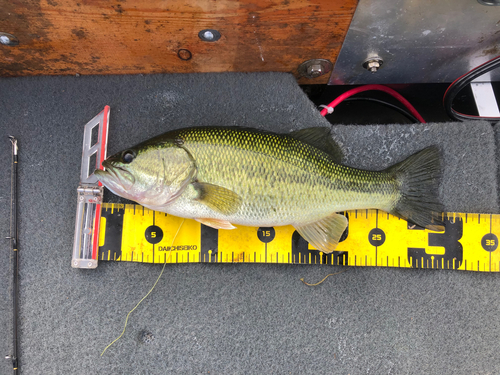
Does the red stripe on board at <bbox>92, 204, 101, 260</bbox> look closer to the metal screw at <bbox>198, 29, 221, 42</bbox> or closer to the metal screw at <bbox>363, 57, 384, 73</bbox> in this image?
the metal screw at <bbox>198, 29, 221, 42</bbox>

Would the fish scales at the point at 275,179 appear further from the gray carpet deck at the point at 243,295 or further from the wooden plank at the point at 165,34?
the wooden plank at the point at 165,34

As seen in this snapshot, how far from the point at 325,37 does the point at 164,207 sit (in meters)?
1.14

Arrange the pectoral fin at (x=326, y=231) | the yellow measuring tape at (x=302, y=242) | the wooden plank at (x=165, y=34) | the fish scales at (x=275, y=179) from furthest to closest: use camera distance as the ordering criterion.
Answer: the yellow measuring tape at (x=302, y=242)
the pectoral fin at (x=326, y=231)
the fish scales at (x=275, y=179)
the wooden plank at (x=165, y=34)

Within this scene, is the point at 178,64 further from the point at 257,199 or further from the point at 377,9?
the point at 377,9

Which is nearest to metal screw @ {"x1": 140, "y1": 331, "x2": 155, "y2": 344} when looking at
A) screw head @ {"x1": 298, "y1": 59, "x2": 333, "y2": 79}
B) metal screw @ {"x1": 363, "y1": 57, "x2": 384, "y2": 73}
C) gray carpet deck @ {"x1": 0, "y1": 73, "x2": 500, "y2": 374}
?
gray carpet deck @ {"x1": 0, "y1": 73, "x2": 500, "y2": 374}

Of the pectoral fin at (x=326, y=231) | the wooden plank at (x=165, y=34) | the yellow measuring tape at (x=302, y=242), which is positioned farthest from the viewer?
the yellow measuring tape at (x=302, y=242)

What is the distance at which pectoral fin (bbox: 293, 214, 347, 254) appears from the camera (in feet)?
5.09

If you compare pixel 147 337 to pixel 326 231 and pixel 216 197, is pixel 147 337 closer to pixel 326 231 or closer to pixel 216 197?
pixel 216 197

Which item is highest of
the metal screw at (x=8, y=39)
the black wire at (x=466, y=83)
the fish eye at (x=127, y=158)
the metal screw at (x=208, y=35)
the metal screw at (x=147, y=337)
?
the metal screw at (x=208, y=35)

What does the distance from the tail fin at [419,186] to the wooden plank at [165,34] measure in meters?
0.70

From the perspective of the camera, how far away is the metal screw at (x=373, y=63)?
1630mm

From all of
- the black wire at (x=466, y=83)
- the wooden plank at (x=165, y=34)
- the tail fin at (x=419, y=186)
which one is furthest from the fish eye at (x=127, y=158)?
the black wire at (x=466, y=83)

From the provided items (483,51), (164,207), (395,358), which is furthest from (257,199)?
(483,51)

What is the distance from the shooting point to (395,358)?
1698 millimetres
